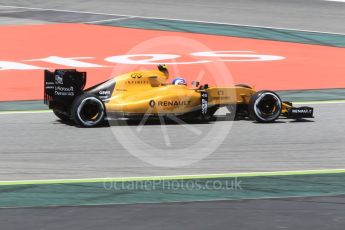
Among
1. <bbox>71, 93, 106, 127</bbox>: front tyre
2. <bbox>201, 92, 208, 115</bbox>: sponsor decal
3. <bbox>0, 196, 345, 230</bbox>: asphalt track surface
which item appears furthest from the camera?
<bbox>201, 92, 208, 115</bbox>: sponsor decal

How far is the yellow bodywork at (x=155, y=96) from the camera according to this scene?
18.9 m

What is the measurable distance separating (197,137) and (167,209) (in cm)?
583

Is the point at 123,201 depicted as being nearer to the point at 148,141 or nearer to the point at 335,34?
the point at 148,141

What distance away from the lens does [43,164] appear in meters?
15.7

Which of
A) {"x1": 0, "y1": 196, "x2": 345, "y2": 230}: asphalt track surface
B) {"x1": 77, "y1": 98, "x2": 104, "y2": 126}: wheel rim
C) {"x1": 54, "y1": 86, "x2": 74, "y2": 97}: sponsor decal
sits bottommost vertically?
{"x1": 0, "y1": 196, "x2": 345, "y2": 230}: asphalt track surface

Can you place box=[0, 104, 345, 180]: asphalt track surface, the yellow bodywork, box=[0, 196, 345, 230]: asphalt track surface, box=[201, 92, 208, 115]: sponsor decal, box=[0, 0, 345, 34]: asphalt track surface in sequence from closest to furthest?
box=[0, 196, 345, 230]: asphalt track surface
box=[0, 104, 345, 180]: asphalt track surface
the yellow bodywork
box=[201, 92, 208, 115]: sponsor decal
box=[0, 0, 345, 34]: asphalt track surface

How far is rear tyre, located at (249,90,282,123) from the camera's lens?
1922 centimetres

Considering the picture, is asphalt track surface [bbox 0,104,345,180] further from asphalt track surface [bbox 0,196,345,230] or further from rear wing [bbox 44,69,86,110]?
asphalt track surface [bbox 0,196,345,230]

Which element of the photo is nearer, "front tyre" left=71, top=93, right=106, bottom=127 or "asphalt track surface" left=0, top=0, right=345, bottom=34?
"front tyre" left=71, top=93, right=106, bottom=127

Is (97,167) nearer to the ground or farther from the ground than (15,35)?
nearer to the ground

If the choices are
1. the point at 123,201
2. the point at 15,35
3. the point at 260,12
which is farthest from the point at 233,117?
the point at 260,12

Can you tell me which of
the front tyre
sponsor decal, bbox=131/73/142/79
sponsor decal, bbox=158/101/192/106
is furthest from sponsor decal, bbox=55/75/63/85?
sponsor decal, bbox=158/101/192/106

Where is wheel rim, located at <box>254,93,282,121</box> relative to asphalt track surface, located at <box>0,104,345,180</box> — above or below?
above

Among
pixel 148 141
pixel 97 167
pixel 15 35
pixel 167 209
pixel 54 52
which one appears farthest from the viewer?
pixel 15 35
